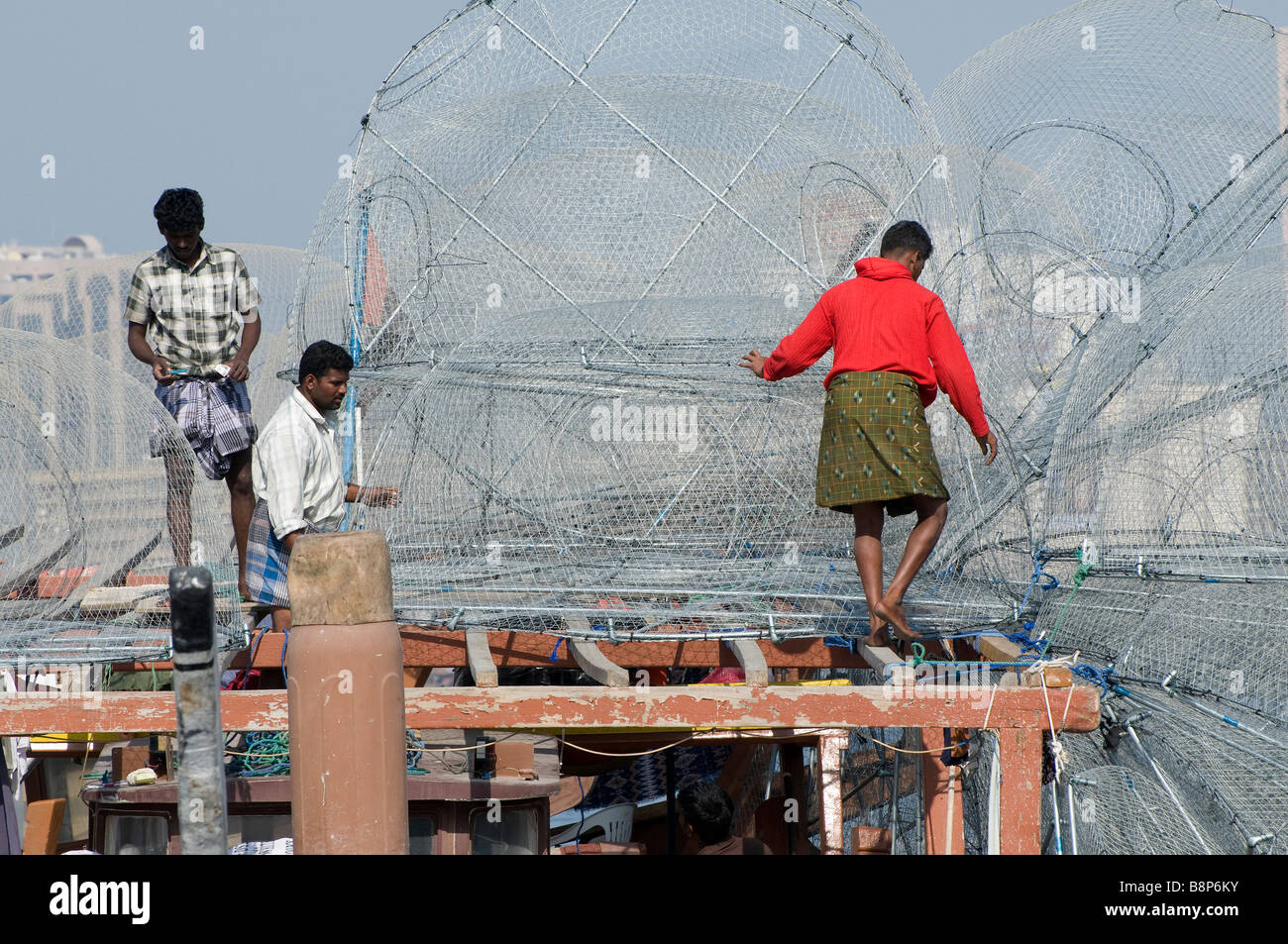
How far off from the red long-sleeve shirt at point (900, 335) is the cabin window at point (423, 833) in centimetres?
219

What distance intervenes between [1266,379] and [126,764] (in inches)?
180

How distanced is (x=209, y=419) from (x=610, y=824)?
3.59m

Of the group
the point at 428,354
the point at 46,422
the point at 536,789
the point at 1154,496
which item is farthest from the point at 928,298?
the point at 46,422

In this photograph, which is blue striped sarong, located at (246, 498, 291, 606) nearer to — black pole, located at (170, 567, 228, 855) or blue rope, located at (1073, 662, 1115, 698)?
black pole, located at (170, 567, 228, 855)

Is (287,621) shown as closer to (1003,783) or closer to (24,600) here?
(24,600)

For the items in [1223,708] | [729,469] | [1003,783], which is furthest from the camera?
[729,469]

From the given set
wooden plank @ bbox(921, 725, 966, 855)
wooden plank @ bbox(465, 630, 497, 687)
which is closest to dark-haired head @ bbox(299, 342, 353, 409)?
wooden plank @ bbox(465, 630, 497, 687)

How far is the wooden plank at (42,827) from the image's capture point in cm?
618

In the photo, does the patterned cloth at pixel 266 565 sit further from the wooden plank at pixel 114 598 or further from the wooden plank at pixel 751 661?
the wooden plank at pixel 751 661

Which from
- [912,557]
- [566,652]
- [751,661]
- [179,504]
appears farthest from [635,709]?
[179,504]

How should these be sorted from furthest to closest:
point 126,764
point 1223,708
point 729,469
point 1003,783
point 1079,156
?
point 1079,156 → point 729,469 → point 126,764 → point 1223,708 → point 1003,783

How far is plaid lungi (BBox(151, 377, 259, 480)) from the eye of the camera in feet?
17.2

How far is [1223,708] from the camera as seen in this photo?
5121 millimetres

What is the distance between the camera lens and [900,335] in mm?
4488
